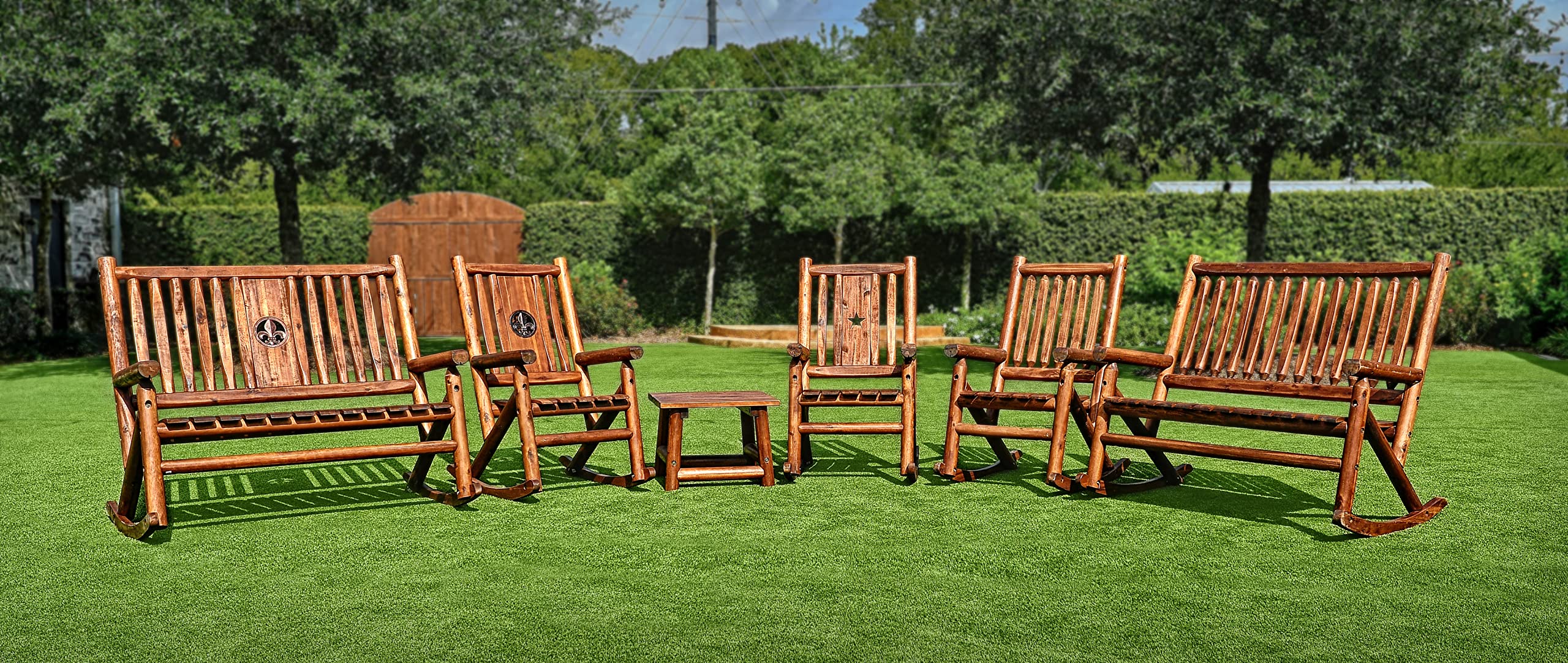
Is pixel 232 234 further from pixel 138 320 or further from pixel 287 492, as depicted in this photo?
pixel 138 320

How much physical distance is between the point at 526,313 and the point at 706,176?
37.5 ft

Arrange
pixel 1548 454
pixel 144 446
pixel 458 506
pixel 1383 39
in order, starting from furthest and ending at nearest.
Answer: pixel 1383 39, pixel 1548 454, pixel 458 506, pixel 144 446

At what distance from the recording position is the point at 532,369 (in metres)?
5.60

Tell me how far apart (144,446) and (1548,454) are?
6.46 m

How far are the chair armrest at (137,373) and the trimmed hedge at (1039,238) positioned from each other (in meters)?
13.9

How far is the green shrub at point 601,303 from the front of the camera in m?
17.4

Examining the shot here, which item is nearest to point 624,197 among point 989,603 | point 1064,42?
point 1064,42

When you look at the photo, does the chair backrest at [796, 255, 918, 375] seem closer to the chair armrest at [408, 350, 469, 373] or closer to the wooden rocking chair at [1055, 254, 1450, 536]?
the wooden rocking chair at [1055, 254, 1450, 536]

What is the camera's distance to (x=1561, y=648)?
3078 mm

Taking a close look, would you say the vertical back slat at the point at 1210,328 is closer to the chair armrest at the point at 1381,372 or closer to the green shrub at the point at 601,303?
the chair armrest at the point at 1381,372

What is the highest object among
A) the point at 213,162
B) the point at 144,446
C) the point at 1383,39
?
the point at 1383,39

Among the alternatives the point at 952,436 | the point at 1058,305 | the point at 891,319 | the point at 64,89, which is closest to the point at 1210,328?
the point at 1058,305

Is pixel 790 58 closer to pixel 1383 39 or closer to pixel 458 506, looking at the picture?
pixel 1383 39

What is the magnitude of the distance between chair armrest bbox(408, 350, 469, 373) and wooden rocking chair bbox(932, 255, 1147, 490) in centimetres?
209
